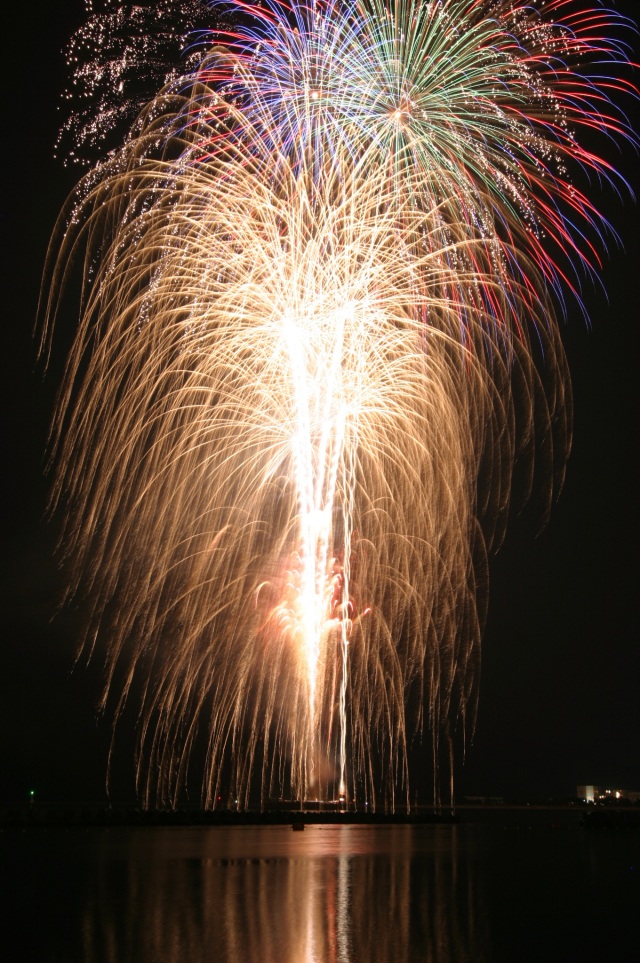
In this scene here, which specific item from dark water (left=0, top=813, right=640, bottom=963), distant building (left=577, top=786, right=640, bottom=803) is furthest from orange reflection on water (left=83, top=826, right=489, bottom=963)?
distant building (left=577, top=786, right=640, bottom=803)

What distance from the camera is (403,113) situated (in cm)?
2394

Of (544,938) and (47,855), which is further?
(47,855)

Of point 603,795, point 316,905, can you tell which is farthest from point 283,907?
point 603,795

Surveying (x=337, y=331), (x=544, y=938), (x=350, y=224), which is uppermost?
(x=350, y=224)

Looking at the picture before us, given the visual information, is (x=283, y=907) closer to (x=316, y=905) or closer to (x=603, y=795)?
(x=316, y=905)

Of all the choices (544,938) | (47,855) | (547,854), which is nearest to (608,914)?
(544,938)

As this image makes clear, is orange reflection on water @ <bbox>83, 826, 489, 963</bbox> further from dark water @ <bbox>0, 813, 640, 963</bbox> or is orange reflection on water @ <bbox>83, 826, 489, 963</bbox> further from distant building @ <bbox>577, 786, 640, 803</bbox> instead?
distant building @ <bbox>577, 786, 640, 803</bbox>

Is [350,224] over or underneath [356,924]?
over

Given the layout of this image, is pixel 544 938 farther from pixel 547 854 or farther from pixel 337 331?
pixel 337 331

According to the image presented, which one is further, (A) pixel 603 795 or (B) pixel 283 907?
(A) pixel 603 795

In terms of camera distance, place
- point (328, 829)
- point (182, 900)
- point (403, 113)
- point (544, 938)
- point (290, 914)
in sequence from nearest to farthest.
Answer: point (544, 938) < point (290, 914) < point (182, 900) < point (403, 113) < point (328, 829)

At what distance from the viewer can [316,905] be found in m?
16.0

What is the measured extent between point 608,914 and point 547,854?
14.0m

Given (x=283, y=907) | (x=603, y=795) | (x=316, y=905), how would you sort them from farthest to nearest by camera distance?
(x=603, y=795) < (x=316, y=905) < (x=283, y=907)
